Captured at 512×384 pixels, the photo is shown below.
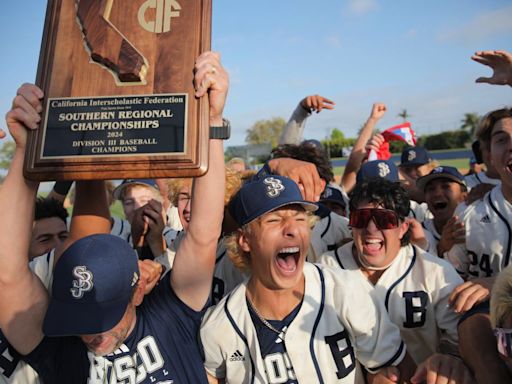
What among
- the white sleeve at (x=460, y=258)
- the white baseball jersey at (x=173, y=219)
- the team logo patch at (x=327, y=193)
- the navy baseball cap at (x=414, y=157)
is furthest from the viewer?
the navy baseball cap at (x=414, y=157)

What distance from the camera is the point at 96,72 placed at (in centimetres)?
180

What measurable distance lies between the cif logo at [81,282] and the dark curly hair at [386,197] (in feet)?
5.82

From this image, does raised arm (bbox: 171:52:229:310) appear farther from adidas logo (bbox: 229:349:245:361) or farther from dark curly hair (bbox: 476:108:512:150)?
dark curly hair (bbox: 476:108:512:150)

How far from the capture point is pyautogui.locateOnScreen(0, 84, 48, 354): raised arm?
1.75 m

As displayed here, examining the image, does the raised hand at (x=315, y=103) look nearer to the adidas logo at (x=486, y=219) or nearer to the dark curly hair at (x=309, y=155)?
the dark curly hair at (x=309, y=155)

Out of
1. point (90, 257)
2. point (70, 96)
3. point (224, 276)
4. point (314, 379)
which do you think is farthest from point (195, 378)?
point (70, 96)

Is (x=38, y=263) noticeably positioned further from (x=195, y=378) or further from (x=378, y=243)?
(x=378, y=243)

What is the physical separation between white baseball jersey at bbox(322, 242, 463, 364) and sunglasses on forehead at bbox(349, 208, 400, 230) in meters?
0.28

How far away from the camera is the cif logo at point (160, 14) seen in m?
1.82

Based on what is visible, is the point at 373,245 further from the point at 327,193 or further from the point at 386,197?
the point at 327,193

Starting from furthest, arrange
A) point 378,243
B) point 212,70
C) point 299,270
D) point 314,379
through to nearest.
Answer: point 378,243 → point 299,270 → point 314,379 → point 212,70

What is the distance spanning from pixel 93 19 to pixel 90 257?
0.99 m

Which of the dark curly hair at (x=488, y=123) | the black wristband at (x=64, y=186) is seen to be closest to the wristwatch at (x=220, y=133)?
the black wristband at (x=64, y=186)

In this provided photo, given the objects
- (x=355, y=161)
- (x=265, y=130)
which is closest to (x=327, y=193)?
(x=355, y=161)
